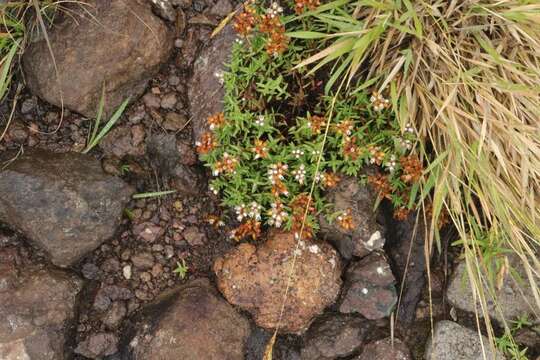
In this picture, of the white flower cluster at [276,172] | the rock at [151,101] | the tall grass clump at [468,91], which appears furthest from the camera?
the rock at [151,101]

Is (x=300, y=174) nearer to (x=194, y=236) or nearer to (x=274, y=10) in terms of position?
(x=194, y=236)

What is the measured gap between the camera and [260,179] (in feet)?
12.8

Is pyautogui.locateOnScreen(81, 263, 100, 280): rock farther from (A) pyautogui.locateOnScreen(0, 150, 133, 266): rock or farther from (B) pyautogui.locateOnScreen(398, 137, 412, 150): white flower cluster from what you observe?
(B) pyautogui.locateOnScreen(398, 137, 412, 150): white flower cluster

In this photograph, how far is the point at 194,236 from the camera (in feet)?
13.6

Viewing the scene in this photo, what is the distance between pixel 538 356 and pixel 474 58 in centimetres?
209

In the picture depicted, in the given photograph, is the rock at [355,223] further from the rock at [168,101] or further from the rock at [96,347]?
the rock at [96,347]

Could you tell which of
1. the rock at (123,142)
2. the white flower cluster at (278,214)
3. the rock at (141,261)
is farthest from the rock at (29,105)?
the white flower cluster at (278,214)

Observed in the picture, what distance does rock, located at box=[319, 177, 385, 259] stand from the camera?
3.96m

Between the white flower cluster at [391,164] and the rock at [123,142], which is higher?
the rock at [123,142]

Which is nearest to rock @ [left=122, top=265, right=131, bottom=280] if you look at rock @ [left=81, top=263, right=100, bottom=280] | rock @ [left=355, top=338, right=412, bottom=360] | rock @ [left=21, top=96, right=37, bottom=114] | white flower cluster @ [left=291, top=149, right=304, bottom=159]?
rock @ [left=81, top=263, right=100, bottom=280]

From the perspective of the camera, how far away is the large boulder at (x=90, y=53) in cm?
397

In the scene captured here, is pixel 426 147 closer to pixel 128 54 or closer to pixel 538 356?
pixel 538 356

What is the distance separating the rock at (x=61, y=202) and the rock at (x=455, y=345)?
233cm

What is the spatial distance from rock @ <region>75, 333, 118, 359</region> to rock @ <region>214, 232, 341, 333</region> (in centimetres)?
82
